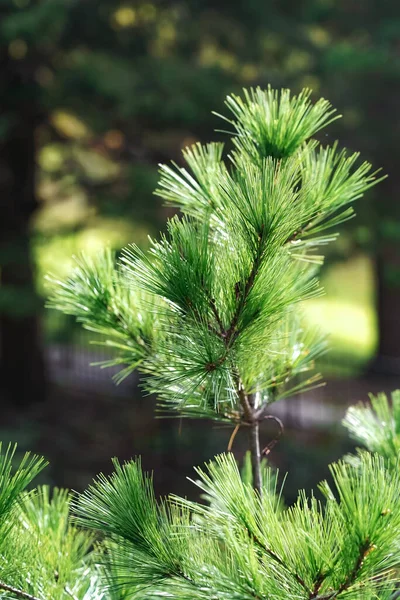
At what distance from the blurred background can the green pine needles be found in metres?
5.16

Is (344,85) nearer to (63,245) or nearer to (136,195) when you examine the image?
(136,195)

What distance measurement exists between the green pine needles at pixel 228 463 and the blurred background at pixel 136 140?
5.16 m

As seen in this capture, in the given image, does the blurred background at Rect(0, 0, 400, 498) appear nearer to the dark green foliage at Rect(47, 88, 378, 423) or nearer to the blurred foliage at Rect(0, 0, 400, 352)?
the blurred foliage at Rect(0, 0, 400, 352)

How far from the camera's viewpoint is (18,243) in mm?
7605

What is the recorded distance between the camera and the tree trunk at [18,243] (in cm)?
738

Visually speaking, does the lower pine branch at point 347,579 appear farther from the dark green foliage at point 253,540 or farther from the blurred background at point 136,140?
the blurred background at point 136,140

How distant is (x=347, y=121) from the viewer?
848 centimetres

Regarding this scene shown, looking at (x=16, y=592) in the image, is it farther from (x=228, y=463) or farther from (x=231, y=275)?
(x=231, y=275)

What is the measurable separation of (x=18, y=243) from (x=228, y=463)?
658 centimetres

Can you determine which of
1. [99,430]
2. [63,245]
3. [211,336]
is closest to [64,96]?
[63,245]

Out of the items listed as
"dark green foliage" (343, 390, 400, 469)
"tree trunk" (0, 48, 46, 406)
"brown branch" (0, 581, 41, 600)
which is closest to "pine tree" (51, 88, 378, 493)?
"dark green foliage" (343, 390, 400, 469)

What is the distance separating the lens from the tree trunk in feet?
24.2

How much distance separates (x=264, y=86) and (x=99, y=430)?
4804mm

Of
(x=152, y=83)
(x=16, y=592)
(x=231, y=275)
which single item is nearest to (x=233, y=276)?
(x=231, y=275)
